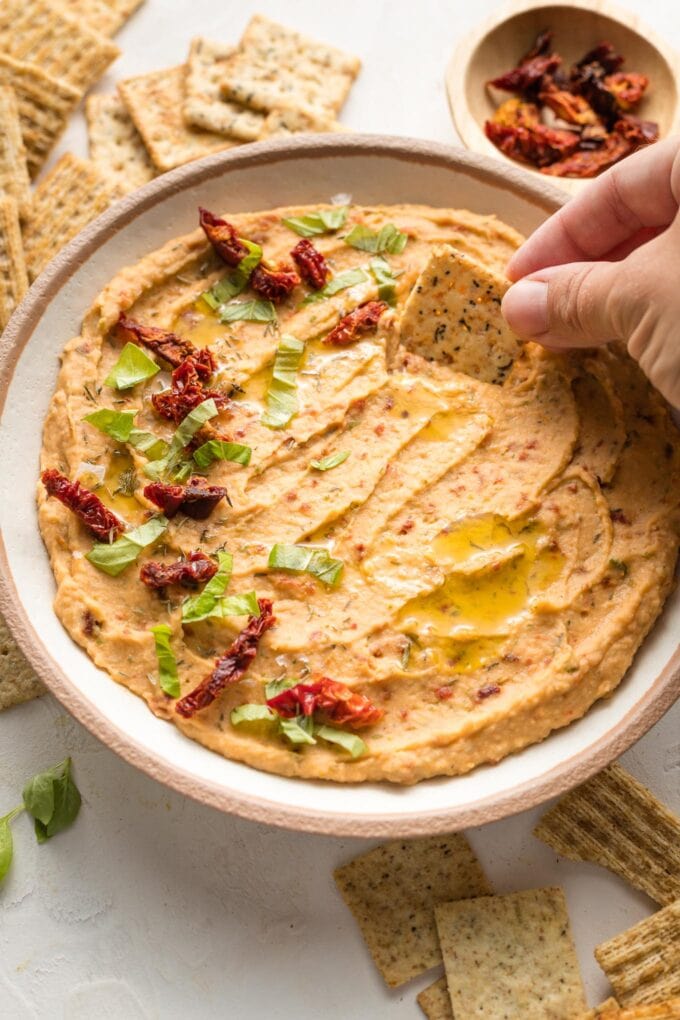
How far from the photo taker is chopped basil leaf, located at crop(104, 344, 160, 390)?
452 cm

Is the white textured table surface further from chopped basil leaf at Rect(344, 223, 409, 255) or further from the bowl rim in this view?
chopped basil leaf at Rect(344, 223, 409, 255)

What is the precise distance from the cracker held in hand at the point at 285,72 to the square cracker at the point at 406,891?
3540 mm

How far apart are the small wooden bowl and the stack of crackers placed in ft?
9.69

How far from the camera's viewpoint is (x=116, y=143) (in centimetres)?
571

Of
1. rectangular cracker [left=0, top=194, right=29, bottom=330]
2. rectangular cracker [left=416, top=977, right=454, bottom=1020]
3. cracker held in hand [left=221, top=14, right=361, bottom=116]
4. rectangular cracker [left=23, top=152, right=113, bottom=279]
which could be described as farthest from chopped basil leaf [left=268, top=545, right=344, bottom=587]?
cracker held in hand [left=221, top=14, right=361, bottom=116]

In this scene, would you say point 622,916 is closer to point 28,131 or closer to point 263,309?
point 263,309

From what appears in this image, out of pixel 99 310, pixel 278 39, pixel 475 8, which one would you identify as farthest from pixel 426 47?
pixel 99 310

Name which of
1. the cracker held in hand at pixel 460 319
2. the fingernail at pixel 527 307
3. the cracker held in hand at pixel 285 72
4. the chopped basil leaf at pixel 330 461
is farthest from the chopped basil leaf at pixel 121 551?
the cracker held in hand at pixel 285 72

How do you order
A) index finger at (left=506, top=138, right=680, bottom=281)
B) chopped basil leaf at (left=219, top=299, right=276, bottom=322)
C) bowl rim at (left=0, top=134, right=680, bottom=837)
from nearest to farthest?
bowl rim at (left=0, top=134, right=680, bottom=837) < index finger at (left=506, top=138, right=680, bottom=281) < chopped basil leaf at (left=219, top=299, right=276, bottom=322)

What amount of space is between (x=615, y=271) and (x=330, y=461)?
130 centimetres

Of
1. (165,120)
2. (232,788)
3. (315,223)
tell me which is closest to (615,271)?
(315,223)

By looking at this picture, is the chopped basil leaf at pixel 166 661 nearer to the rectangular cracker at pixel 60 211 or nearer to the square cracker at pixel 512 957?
the square cracker at pixel 512 957

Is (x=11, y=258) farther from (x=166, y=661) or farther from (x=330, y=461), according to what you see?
(x=166, y=661)

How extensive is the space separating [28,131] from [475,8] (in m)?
2.42
